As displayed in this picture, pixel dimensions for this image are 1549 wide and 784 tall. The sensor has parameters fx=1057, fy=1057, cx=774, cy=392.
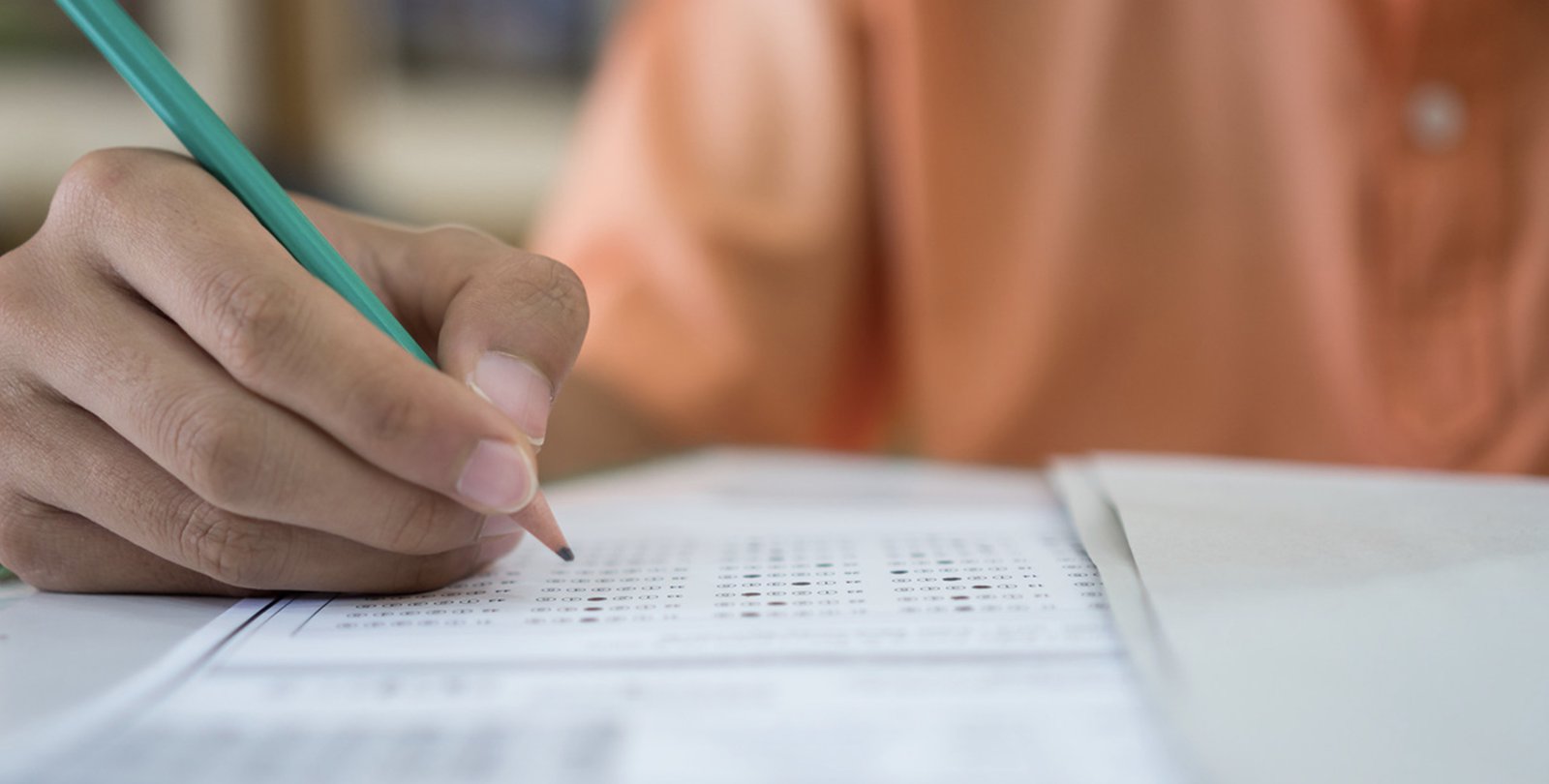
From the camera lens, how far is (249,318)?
23 cm

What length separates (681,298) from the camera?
70 cm

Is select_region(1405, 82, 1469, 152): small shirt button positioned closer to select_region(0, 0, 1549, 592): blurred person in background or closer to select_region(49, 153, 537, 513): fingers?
select_region(0, 0, 1549, 592): blurred person in background

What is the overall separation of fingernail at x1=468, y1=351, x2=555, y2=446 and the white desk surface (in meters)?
0.09

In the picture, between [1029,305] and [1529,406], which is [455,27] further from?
[1529,406]

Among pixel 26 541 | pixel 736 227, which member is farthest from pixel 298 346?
pixel 736 227

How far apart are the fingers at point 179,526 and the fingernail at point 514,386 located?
49 mm

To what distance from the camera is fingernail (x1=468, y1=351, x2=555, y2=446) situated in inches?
10.1

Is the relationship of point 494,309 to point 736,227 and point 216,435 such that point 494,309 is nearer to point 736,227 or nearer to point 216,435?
point 216,435

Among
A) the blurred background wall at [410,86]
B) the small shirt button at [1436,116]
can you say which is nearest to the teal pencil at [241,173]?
the small shirt button at [1436,116]

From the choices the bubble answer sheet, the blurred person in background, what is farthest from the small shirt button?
the bubble answer sheet

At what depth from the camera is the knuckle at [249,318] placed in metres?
0.23

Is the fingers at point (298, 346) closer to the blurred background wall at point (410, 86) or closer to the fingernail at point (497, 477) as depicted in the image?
the fingernail at point (497, 477)

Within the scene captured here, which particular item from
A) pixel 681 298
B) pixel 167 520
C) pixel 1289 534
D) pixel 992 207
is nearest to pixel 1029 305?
pixel 992 207

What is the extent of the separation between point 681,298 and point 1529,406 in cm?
48
